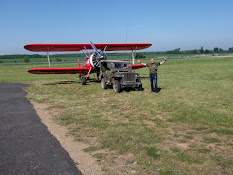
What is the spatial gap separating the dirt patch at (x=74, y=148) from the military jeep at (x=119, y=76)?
16.0 feet

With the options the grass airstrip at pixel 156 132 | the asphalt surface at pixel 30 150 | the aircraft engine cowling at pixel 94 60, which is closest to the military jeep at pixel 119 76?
the grass airstrip at pixel 156 132

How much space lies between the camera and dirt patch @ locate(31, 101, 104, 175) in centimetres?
374

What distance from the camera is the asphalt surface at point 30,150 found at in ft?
12.2

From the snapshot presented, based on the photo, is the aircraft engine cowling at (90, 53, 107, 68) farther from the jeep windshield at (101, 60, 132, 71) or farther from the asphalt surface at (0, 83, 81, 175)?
the asphalt surface at (0, 83, 81, 175)

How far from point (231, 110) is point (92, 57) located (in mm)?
11017

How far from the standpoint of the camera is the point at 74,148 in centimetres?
462

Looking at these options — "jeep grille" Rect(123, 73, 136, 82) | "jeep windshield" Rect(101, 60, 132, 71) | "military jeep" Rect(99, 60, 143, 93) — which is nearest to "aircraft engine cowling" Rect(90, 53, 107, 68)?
"military jeep" Rect(99, 60, 143, 93)

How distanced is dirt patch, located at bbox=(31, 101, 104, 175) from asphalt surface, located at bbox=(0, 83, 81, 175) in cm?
11

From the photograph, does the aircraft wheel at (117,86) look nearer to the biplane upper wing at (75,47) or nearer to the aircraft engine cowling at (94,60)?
the aircraft engine cowling at (94,60)

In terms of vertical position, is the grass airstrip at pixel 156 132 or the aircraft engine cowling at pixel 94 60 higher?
the aircraft engine cowling at pixel 94 60

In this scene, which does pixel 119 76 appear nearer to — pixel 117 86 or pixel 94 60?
pixel 117 86

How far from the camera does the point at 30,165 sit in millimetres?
3848

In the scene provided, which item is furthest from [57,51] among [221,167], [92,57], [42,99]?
[221,167]

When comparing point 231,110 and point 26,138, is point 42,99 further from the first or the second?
point 231,110
